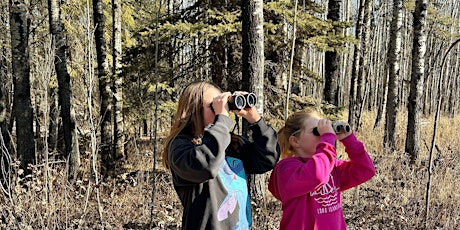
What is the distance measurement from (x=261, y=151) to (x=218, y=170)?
1.01 feet

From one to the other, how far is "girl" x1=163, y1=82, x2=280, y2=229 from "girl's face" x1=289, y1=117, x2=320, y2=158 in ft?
0.57

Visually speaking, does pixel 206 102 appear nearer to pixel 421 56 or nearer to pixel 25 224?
pixel 25 224

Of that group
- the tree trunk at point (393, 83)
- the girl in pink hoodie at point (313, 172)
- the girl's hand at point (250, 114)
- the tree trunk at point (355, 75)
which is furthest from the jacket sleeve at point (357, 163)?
the tree trunk at point (355, 75)

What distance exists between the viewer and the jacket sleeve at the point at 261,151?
6.57 feet

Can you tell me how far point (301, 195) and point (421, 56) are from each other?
6236 mm

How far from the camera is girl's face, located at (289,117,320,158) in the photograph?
6.98ft

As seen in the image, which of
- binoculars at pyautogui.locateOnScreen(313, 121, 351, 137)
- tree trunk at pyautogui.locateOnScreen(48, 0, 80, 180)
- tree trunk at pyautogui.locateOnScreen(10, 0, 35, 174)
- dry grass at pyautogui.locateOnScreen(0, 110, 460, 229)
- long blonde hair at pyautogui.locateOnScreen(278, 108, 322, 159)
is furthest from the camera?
tree trunk at pyautogui.locateOnScreen(48, 0, 80, 180)

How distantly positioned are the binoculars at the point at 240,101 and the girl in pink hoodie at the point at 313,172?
1.28 ft

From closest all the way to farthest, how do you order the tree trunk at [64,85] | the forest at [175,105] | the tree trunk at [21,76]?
the forest at [175,105] < the tree trunk at [21,76] < the tree trunk at [64,85]

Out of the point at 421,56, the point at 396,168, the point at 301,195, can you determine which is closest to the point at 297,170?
the point at 301,195

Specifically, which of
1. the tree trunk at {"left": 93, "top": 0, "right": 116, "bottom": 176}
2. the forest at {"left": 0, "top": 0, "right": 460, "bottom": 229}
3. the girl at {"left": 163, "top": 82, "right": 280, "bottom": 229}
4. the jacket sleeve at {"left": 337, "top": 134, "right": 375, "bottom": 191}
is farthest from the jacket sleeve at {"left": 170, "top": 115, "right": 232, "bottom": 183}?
the tree trunk at {"left": 93, "top": 0, "right": 116, "bottom": 176}

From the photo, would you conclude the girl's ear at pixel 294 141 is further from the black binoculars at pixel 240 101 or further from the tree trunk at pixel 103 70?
the tree trunk at pixel 103 70

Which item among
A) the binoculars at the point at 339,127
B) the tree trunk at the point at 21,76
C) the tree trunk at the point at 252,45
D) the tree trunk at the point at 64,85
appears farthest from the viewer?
the tree trunk at the point at 64,85

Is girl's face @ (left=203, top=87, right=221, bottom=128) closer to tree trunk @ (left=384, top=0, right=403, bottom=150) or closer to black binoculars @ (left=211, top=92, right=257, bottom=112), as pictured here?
black binoculars @ (left=211, top=92, right=257, bottom=112)
